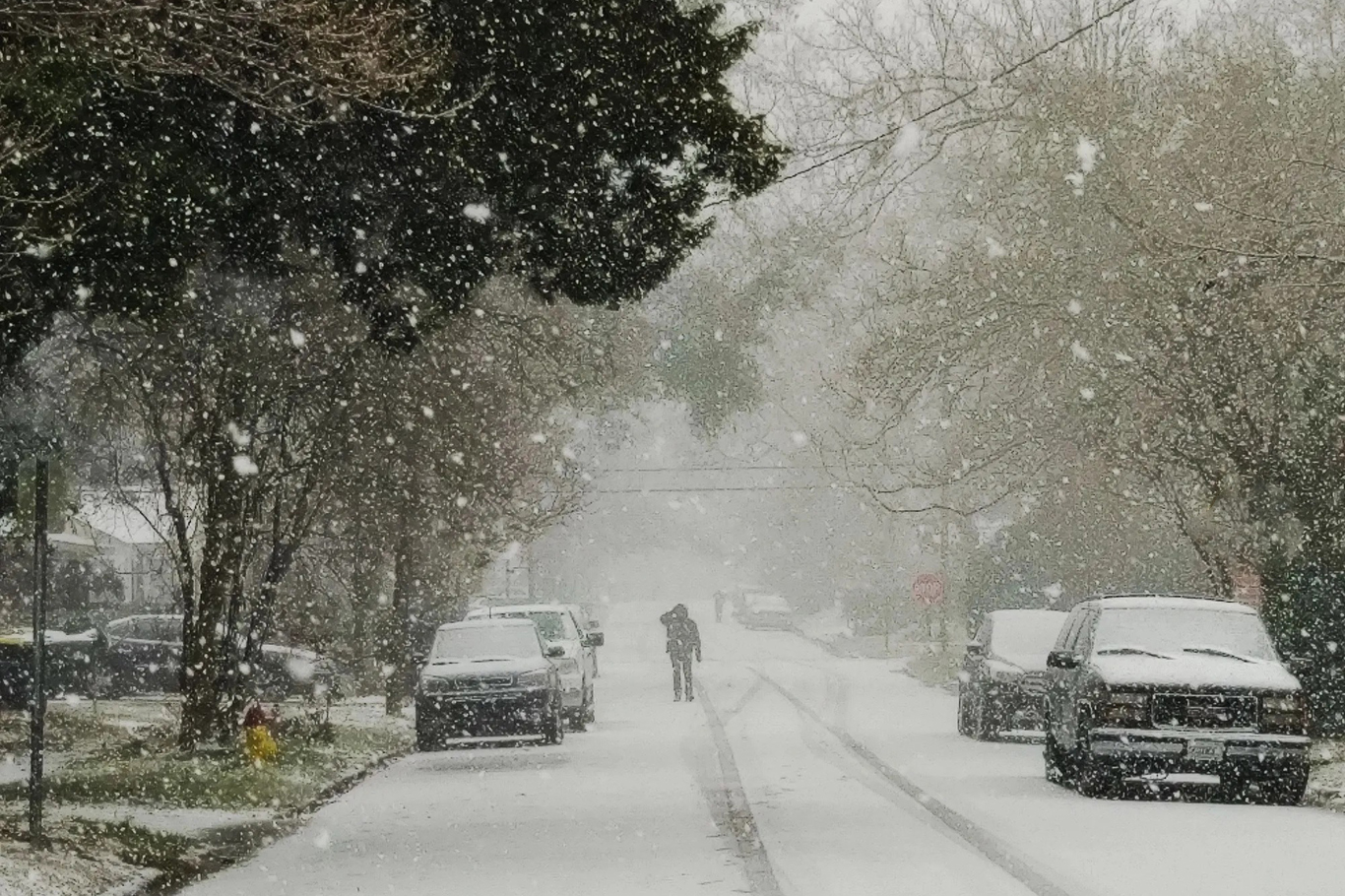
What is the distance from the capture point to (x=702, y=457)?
144m

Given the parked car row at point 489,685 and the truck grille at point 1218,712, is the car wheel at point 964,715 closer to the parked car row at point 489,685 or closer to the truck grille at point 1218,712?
the parked car row at point 489,685

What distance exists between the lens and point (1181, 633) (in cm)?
1997

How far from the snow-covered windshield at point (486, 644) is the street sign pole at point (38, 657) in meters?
14.7

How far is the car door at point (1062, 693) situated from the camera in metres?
19.7

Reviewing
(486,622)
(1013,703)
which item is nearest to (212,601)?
(486,622)

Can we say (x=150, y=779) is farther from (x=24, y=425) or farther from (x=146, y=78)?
(x=146, y=78)

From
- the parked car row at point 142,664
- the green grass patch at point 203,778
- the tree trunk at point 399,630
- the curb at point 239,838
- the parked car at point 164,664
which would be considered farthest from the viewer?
the parked car at point 164,664

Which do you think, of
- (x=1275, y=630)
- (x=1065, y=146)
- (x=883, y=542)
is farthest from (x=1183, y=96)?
(x=883, y=542)

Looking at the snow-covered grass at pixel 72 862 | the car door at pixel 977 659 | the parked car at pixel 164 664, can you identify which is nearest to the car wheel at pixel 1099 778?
the car door at pixel 977 659

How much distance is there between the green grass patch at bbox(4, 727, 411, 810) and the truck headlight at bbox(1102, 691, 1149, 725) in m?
7.09

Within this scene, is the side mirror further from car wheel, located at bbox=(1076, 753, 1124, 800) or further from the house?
the house

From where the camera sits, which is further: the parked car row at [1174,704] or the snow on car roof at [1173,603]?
the snow on car roof at [1173,603]

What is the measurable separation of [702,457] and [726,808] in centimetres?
12664

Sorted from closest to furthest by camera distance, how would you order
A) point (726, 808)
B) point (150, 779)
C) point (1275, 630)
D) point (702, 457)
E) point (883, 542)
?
point (726, 808) < point (150, 779) < point (1275, 630) < point (883, 542) < point (702, 457)
